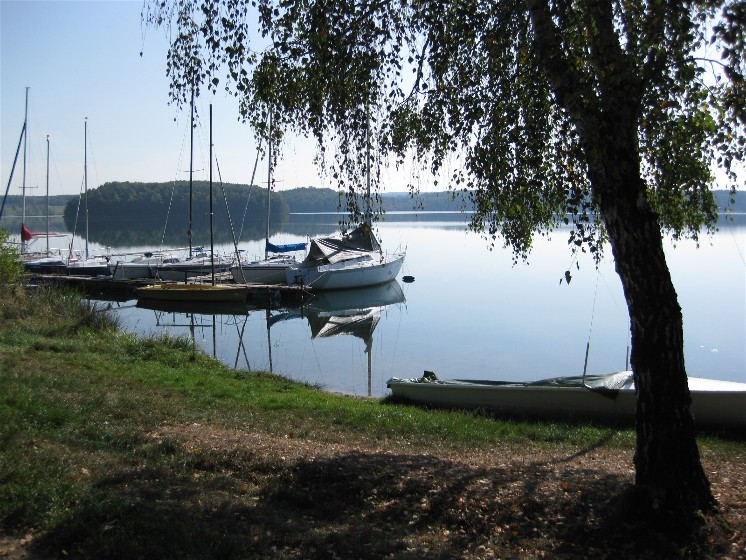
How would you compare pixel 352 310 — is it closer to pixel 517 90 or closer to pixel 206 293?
pixel 206 293

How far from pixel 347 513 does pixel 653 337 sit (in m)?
3.04

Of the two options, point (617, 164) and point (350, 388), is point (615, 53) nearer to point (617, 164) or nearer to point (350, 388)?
point (617, 164)

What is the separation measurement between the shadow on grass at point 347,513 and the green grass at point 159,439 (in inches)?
0.9

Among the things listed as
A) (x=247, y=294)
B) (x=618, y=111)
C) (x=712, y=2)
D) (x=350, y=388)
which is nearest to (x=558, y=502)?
(x=618, y=111)

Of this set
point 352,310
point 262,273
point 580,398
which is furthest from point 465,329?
point 262,273

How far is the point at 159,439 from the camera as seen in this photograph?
307 inches

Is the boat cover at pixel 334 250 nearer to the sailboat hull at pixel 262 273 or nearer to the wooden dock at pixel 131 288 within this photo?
the sailboat hull at pixel 262 273

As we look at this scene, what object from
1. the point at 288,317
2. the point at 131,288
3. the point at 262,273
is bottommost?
the point at 288,317

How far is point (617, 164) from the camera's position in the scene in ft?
18.4

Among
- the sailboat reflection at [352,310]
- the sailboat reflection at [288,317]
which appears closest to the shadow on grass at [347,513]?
the sailboat reflection at [352,310]

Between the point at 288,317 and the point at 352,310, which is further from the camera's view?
the point at 352,310

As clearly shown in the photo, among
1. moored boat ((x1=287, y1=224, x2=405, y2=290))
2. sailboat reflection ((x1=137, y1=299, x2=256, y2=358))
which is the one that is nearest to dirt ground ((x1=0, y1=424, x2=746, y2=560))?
sailboat reflection ((x1=137, y1=299, x2=256, y2=358))

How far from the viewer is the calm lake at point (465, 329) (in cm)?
1980

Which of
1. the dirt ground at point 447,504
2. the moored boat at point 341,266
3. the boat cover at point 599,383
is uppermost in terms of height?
the moored boat at point 341,266
